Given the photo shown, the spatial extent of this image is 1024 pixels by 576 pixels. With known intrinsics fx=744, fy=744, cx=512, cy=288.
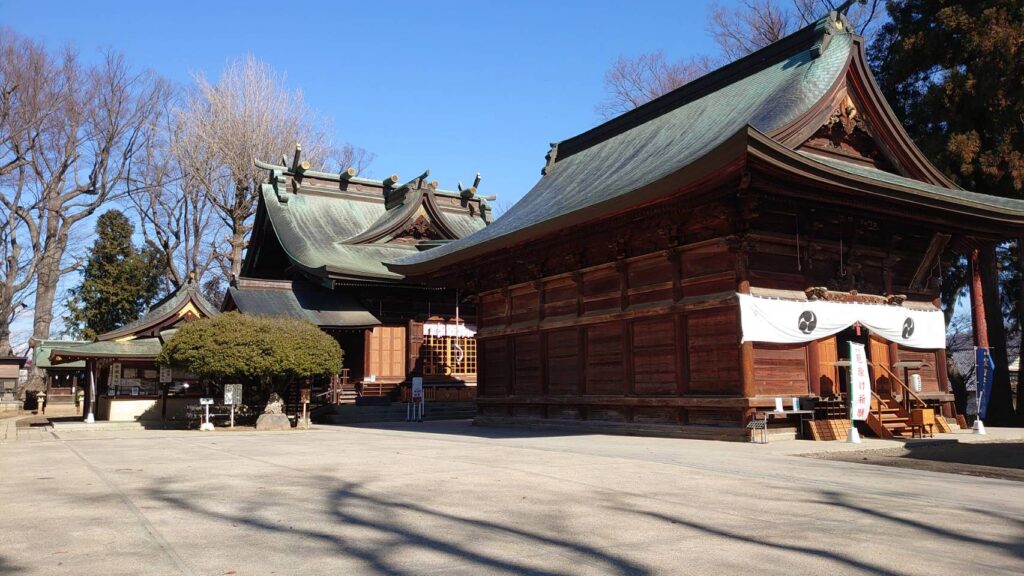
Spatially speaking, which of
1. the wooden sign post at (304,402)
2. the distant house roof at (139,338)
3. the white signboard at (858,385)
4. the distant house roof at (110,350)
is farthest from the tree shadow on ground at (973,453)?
the distant house roof at (110,350)

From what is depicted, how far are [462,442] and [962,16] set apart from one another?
57.3ft

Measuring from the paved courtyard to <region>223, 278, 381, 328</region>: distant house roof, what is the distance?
14.2 metres

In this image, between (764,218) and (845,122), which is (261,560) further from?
(845,122)

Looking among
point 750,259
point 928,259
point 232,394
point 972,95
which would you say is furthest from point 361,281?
point 972,95

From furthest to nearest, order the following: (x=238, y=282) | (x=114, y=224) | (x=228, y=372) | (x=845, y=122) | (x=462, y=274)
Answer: (x=114, y=224)
(x=238, y=282)
(x=462, y=274)
(x=228, y=372)
(x=845, y=122)

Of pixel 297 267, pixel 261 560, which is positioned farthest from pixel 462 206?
pixel 261 560

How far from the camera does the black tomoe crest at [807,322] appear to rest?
43.6 ft

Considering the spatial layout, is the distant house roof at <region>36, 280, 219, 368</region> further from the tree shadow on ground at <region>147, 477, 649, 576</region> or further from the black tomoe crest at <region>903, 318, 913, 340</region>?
the black tomoe crest at <region>903, 318, 913, 340</region>

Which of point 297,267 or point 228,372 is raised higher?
point 297,267

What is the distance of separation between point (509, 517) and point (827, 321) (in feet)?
31.8

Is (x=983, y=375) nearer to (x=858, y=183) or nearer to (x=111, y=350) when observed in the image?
(x=858, y=183)

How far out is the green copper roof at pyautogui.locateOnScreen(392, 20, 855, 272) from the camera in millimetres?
14320

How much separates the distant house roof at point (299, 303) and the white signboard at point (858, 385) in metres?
16.6

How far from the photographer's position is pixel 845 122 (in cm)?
1496
